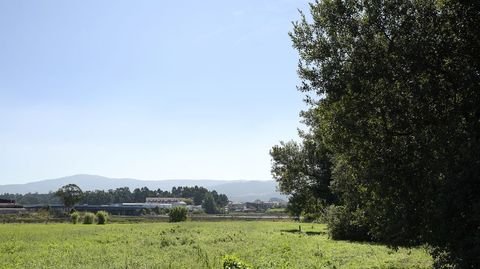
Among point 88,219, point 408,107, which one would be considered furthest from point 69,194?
point 408,107

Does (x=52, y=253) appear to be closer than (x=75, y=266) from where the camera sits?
No

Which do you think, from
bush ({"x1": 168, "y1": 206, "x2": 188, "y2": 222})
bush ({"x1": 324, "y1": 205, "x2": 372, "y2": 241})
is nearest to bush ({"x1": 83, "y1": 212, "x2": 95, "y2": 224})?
bush ({"x1": 168, "y1": 206, "x2": 188, "y2": 222})

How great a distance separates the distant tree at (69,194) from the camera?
154 metres

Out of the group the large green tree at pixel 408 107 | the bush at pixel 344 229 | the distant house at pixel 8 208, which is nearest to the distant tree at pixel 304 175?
the bush at pixel 344 229

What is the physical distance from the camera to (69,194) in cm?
15550

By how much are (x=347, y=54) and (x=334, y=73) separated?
3.33 feet

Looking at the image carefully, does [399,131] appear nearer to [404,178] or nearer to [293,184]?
[404,178]

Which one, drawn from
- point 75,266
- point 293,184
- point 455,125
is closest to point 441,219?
point 455,125

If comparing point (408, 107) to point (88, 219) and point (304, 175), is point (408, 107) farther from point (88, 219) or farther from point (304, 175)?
point (88, 219)

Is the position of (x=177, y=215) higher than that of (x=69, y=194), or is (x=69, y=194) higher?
(x=69, y=194)

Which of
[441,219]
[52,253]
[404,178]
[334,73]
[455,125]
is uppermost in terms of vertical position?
[334,73]

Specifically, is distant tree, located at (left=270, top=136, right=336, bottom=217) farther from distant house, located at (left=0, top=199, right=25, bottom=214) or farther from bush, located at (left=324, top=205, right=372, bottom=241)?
distant house, located at (left=0, top=199, right=25, bottom=214)

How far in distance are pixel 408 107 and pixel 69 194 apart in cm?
15396

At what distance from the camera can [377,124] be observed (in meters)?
19.4
